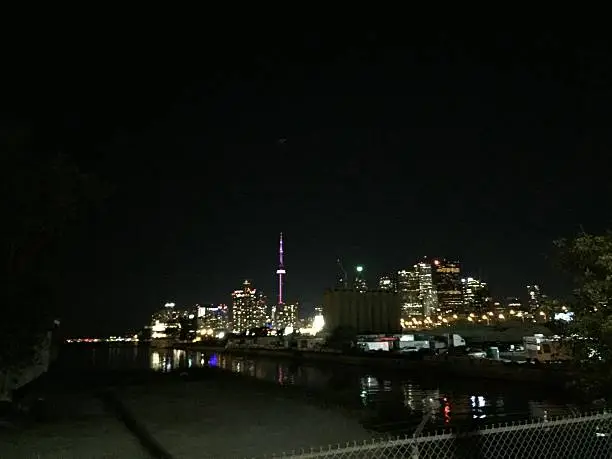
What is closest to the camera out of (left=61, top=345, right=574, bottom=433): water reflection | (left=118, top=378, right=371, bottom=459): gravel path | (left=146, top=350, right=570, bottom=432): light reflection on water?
(left=118, top=378, right=371, bottom=459): gravel path

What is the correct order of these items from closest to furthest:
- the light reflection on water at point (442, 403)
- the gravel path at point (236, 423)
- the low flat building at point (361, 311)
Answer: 1. the gravel path at point (236, 423)
2. the light reflection on water at point (442, 403)
3. the low flat building at point (361, 311)

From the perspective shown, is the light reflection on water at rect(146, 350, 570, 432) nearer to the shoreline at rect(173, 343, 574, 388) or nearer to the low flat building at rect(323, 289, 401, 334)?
the shoreline at rect(173, 343, 574, 388)

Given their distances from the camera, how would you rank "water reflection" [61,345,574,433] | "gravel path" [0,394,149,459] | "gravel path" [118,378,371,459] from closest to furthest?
"gravel path" [0,394,149,459], "gravel path" [118,378,371,459], "water reflection" [61,345,574,433]

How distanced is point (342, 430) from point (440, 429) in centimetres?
361

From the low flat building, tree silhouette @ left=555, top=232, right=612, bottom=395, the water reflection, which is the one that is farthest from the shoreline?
the low flat building

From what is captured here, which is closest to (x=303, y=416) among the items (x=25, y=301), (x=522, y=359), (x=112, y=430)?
(x=112, y=430)

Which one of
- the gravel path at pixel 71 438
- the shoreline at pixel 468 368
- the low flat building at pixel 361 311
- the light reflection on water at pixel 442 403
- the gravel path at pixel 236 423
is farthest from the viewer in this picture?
the low flat building at pixel 361 311

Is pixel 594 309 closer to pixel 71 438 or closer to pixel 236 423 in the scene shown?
pixel 236 423

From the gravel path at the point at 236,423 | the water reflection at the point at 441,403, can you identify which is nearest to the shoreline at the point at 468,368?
the water reflection at the point at 441,403

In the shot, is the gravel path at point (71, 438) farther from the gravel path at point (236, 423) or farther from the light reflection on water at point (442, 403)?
the light reflection on water at point (442, 403)

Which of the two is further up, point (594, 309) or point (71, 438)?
point (594, 309)

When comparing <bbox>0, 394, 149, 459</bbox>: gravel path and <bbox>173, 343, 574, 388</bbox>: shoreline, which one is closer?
<bbox>0, 394, 149, 459</bbox>: gravel path

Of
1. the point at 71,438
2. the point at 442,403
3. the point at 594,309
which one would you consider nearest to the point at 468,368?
the point at 442,403

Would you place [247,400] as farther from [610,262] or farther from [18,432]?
[610,262]
